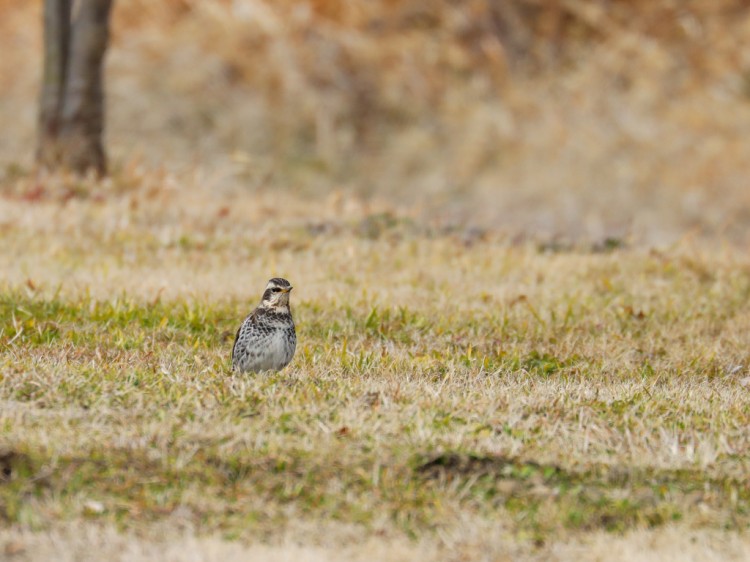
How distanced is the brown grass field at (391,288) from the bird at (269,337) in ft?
0.47

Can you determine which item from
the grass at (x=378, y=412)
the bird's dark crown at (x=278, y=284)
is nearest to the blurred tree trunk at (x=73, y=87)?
the grass at (x=378, y=412)

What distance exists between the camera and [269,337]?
611 centimetres

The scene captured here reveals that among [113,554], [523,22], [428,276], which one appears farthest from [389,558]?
[523,22]

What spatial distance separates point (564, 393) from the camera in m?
6.22

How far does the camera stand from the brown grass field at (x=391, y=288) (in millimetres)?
4855

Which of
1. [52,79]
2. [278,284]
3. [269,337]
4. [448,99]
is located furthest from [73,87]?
[269,337]

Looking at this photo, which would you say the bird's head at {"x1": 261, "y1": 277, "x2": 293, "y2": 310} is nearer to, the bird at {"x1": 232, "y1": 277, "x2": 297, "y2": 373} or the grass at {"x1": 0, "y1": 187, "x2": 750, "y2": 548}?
the bird at {"x1": 232, "y1": 277, "x2": 297, "y2": 373}

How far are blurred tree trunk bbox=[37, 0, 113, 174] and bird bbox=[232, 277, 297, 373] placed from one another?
302 inches

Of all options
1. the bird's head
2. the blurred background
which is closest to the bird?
the bird's head

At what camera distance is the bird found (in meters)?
6.12

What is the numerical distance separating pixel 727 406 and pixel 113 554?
322 centimetres

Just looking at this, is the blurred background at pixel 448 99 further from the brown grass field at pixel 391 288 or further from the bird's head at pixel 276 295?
the bird's head at pixel 276 295

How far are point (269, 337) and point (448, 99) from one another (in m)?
13.9

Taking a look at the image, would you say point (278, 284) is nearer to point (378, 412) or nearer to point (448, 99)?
point (378, 412)
